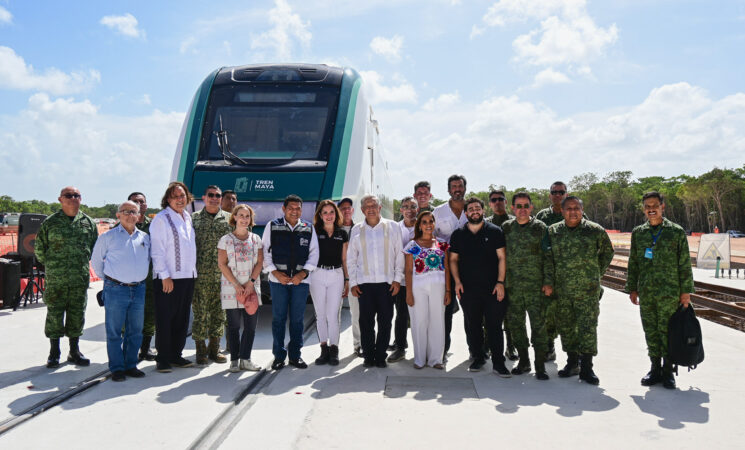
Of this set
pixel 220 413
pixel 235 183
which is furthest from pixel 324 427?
pixel 235 183

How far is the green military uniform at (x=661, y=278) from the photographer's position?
4.82 metres

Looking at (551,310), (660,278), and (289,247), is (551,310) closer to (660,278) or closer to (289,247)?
(660,278)

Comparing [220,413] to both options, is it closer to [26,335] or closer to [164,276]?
[164,276]

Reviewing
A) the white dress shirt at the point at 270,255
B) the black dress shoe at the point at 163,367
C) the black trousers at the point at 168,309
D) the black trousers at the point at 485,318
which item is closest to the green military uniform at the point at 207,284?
the black trousers at the point at 168,309

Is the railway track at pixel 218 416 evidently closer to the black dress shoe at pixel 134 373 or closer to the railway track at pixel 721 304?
the black dress shoe at pixel 134 373

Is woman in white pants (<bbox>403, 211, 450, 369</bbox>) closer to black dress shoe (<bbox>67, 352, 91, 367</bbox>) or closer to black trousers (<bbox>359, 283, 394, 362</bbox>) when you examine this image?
black trousers (<bbox>359, 283, 394, 362</bbox>)

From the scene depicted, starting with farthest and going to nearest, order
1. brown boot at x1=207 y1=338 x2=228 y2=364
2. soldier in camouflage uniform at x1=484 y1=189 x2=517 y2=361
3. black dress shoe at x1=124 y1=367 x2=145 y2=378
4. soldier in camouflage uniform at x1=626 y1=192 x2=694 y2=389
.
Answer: soldier in camouflage uniform at x1=484 y1=189 x2=517 y2=361 < brown boot at x1=207 y1=338 x2=228 y2=364 < black dress shoe at x1=124 y1=367 x2=145 y2=378 < soldier in camouflage uniform at x1=626 y1=192 x2=694 y2=389

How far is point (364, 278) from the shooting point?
5.54m

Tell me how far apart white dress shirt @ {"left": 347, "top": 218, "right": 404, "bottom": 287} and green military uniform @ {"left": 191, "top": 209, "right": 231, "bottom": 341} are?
4.48 ft

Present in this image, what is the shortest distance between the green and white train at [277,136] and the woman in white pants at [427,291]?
2112 millimetres

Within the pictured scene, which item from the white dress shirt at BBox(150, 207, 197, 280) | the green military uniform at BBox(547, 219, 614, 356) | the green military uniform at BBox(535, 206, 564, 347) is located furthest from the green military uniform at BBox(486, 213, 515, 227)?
the white dress shirt at BBox(150, 207, 197, 280)

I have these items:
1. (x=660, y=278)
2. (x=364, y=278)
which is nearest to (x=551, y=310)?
(x=660, y=278)

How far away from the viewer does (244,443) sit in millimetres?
3467

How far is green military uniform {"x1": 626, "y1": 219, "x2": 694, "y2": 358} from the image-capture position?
190 inches
